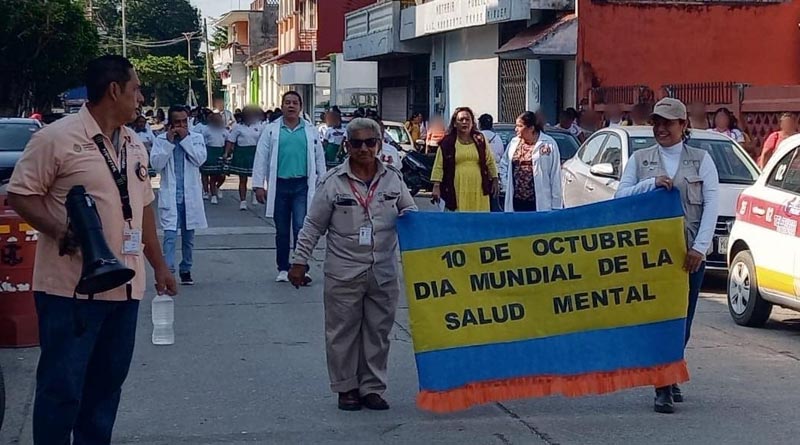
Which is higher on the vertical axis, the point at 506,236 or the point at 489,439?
the point at 506,236

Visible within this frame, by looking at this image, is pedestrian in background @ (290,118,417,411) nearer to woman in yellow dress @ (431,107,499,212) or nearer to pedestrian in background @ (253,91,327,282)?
woman in yellow dress @ (431,107,499,212)

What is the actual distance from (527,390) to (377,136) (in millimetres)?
1733

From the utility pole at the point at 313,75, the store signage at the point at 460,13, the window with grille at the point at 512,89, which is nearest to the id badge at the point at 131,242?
the store signage at the point at 460,13

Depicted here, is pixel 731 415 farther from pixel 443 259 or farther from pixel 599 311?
pixel 443 259

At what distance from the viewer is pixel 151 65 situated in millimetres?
83875

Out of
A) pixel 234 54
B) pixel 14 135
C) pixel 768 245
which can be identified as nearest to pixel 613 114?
pixel 14 135

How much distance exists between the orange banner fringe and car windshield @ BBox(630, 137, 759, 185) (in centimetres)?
624

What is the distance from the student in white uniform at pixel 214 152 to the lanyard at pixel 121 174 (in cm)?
1809

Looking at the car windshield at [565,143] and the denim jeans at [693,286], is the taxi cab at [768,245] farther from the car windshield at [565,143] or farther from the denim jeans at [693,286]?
the car windshield at [565,143]

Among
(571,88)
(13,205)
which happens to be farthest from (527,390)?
(571,88)

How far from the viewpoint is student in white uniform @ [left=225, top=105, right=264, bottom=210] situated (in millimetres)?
22875

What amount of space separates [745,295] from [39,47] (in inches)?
1185

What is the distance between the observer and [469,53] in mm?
33188

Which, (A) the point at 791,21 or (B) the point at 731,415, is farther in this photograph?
(A) the point at 791,21
